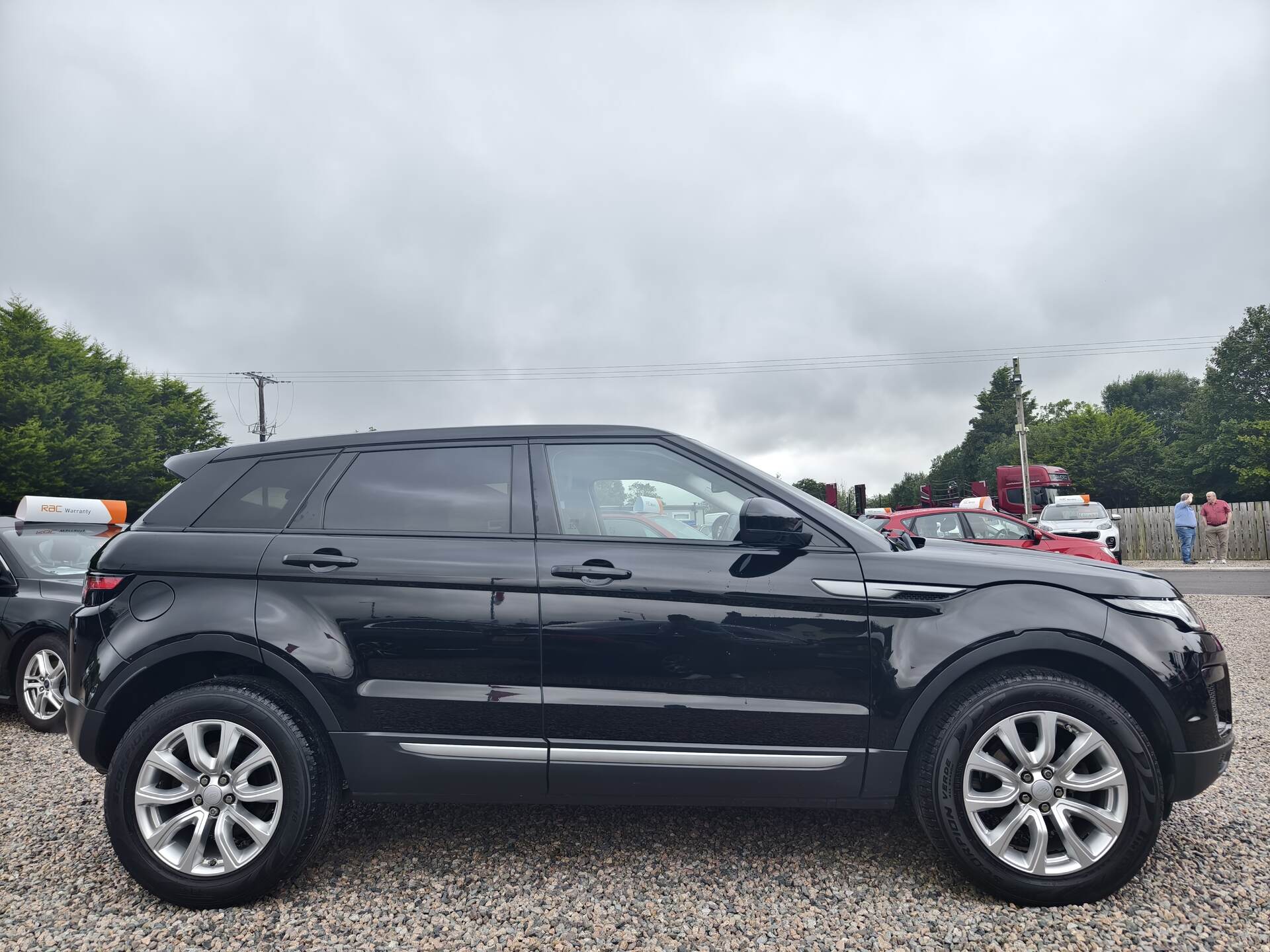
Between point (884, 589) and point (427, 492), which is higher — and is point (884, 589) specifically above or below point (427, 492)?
below

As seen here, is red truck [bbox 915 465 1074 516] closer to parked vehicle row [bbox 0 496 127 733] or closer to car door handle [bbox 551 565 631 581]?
parked vehicle row [bbox 0 496 127 733]

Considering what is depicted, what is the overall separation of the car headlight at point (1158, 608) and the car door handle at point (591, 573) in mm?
1779

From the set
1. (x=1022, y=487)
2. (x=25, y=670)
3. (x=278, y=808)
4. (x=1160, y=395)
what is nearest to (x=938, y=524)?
(x=278, y=808)

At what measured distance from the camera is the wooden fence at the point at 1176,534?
23234 millimetres

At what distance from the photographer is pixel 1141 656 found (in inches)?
103

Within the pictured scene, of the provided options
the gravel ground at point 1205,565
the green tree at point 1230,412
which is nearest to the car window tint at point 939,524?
the gravel ground at point 1205,565

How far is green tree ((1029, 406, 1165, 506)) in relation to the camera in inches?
1991

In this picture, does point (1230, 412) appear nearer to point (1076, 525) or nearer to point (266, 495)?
point (1076, 525)

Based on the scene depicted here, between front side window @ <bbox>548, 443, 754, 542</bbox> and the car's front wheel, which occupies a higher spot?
front side window @ <bbox>548, 443, 754, 542</bbox>

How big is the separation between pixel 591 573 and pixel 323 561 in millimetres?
1024

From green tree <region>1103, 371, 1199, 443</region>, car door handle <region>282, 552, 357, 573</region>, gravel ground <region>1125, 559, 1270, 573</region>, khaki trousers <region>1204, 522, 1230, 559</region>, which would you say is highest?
green tree <region>1103, 371, 1199, 443</region>

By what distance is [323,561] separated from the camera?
2.80m

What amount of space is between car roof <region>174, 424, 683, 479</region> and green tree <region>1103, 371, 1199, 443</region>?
258 feet

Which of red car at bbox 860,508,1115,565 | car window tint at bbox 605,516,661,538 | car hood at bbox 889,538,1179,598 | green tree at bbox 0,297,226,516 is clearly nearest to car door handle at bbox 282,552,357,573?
car window tint at bbox 605,516,661,538
